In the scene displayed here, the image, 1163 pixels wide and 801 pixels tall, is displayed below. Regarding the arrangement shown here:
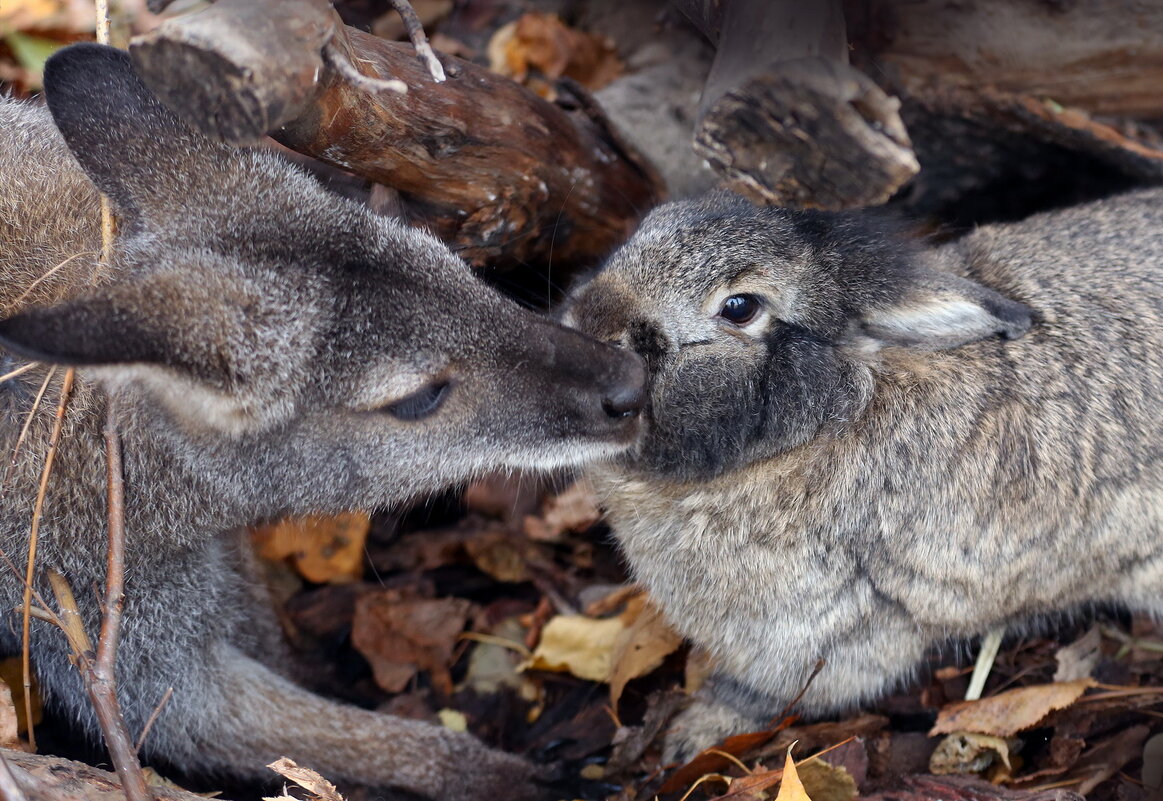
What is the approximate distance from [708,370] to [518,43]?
3.55 meters

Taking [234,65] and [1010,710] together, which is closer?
[234,65]

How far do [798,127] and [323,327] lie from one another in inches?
68.1

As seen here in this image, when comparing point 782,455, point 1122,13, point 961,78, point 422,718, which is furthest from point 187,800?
point 1122,13

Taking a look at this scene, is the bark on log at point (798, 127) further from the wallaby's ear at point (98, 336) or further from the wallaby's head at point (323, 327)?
the wallaby's ear at point (98, 336)

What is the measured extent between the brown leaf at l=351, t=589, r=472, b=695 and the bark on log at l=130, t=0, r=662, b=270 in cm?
186

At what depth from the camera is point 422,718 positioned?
4957 millimetres

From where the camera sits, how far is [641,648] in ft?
16.1

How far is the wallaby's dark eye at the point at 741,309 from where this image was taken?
415 centimetres

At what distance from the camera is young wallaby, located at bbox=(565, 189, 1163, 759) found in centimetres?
412

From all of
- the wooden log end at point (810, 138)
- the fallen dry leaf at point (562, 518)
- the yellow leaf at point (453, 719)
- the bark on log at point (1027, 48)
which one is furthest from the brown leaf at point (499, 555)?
the bark on log at point (1027, 48)

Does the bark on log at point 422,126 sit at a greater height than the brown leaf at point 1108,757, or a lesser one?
greater

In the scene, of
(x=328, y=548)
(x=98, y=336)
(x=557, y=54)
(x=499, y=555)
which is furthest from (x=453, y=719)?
(x=557, y=54)

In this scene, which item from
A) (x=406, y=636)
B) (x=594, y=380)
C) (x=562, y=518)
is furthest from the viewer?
(x=562, y=518)

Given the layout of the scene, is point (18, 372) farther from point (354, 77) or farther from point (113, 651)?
point (354, 77)
